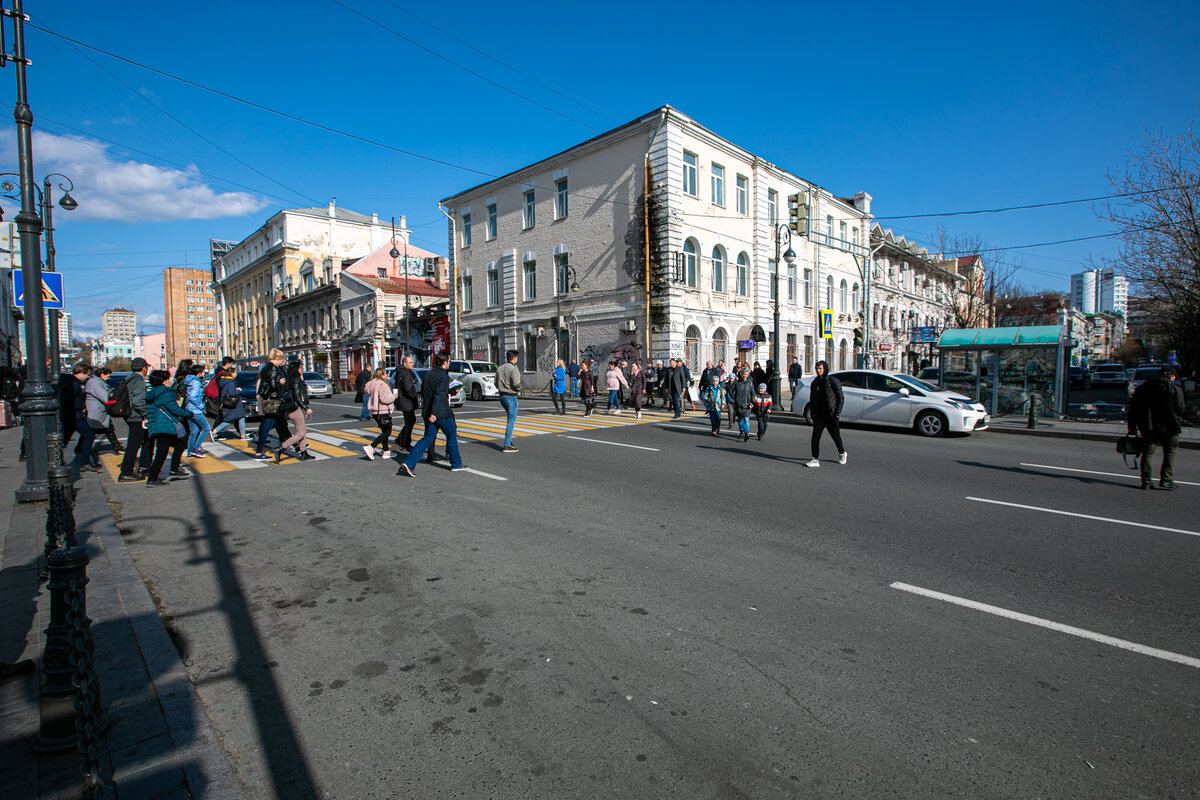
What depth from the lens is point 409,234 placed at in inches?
2393

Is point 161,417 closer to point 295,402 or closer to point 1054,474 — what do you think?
point 295,402

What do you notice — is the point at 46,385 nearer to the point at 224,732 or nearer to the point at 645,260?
the point at 224,732

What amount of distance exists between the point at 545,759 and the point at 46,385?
794cm

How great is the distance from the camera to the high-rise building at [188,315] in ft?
353

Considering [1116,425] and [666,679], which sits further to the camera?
[1116,425]

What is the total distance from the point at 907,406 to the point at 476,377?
1840 cm

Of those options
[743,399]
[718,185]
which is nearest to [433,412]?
[743,399]

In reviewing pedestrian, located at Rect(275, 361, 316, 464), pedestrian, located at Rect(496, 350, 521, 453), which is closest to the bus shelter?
pedestrian, located at Rect(496, 350, 521, 453)

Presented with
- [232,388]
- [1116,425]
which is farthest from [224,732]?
[1116,425]

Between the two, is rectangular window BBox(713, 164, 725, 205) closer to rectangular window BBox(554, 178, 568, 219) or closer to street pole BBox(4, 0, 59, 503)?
rectangular window BBox(554, 178, 568, 219)

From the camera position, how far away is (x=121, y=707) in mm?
2953

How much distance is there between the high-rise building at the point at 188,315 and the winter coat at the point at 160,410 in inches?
3676

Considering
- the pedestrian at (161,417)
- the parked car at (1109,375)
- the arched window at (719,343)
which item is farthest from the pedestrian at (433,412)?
the parked car at (1109,375)

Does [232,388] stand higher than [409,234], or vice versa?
[409,234]
